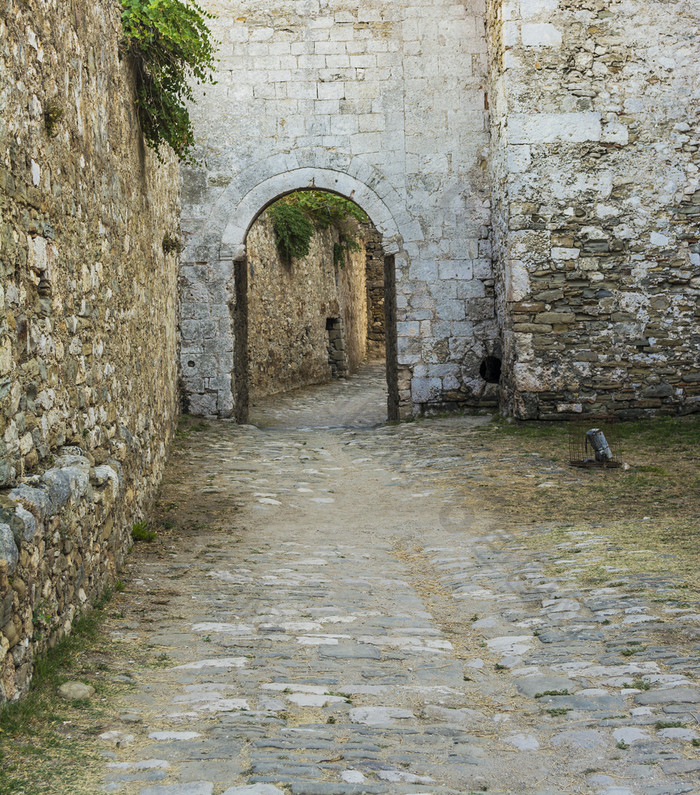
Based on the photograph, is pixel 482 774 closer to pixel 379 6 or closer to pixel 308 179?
pixel 308 179

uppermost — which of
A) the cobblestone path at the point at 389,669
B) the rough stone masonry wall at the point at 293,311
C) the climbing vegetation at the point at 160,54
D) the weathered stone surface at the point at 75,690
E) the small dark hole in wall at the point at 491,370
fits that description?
the climbing vegetation at the point at 160,54

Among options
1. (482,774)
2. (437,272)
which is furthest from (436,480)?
(482,774)

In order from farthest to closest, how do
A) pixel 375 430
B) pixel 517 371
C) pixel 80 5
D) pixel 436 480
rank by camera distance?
pixel 375 430 → pixel 517 371 → pixel 436 480 → pixel 80 5

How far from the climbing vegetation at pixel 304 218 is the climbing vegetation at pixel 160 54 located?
7.51 m

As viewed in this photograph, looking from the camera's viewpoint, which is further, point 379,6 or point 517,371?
point 379,6

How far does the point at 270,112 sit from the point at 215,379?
304 cm

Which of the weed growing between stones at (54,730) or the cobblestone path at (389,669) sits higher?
the weed growing between stones at (54,730)

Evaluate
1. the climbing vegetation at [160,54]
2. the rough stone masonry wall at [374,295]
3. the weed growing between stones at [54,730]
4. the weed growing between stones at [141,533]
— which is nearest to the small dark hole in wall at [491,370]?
the climbing vegetation at [160,54]

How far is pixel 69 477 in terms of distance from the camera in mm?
3270

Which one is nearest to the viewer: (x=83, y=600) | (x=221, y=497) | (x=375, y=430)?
(x=83, y=600)

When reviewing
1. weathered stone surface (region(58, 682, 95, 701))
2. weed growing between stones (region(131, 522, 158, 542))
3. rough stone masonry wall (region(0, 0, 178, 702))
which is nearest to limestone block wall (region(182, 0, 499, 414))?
rough stone masonry wall (region(0, 0, 178, 702))

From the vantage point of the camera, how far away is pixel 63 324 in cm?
346

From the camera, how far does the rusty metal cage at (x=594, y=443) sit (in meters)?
7.11

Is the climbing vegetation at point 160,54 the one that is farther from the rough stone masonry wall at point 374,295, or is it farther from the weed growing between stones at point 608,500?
the rough stone masonry wall at point 374,295
